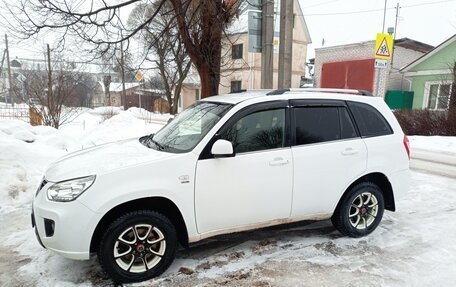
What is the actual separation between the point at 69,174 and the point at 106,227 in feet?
2.03

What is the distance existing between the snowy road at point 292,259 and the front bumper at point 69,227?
16.0 inches

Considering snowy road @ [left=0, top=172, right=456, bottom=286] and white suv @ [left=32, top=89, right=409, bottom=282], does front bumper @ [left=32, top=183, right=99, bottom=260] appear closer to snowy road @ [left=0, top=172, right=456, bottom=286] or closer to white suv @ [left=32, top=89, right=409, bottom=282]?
white suv @ [left=32, top=89, right=409, bottom=282]

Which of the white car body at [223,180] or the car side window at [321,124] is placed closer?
the white car body at [223,180]

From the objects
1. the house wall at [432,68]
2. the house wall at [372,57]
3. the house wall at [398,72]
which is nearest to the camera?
the house wall at [432,68]

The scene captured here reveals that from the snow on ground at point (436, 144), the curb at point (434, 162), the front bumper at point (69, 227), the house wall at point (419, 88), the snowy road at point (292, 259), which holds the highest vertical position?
the house wall at point (419, 88)

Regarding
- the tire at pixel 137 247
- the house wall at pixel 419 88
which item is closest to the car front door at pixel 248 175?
the tire at pixel 137 247

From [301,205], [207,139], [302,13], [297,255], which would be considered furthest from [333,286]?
[302,13]

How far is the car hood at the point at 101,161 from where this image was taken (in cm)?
305

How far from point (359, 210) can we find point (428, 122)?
1218cm

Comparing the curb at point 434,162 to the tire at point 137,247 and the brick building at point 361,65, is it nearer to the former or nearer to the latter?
the tire at point 137,247

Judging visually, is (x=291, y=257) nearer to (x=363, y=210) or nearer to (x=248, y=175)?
(x=248, y=175)

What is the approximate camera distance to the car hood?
3053 mm

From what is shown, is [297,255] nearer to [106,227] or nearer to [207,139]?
[207,139]

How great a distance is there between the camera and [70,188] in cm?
294
